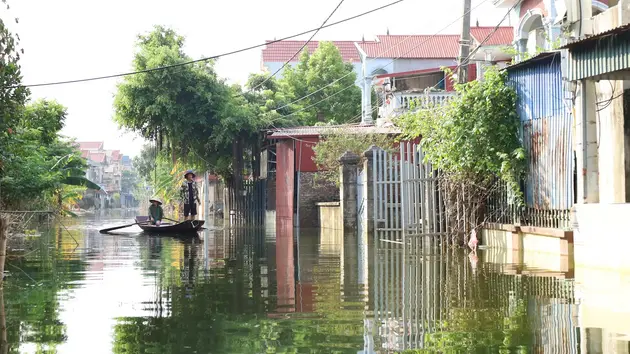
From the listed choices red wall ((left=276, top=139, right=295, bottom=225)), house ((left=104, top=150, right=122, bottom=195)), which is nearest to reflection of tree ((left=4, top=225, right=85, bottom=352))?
red wall ((left=276, top=139, right=295, bottom=225))

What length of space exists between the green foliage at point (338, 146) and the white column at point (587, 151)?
55.5 ft

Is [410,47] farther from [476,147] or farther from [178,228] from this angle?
[476,147]

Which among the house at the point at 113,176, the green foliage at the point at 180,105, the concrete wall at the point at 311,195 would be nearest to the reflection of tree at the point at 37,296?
the concrete wall at the point at 311,195

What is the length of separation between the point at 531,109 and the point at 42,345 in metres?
11.9

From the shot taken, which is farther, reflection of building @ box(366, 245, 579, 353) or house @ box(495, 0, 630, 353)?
house @ box(495, 0, 630, 353)

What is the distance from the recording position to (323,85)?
176 ft

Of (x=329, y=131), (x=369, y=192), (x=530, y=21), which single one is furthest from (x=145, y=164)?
(x=369, y=192)

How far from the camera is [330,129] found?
33750 millimetres

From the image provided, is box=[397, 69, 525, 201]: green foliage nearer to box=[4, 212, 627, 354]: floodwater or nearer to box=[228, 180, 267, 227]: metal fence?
box=[4, 212, 627, 354]: floodwater

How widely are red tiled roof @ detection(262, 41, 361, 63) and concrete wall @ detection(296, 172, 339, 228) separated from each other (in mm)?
30682

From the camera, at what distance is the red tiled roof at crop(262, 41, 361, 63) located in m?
66.4

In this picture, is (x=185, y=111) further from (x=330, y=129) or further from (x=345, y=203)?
(x=345, y=203)

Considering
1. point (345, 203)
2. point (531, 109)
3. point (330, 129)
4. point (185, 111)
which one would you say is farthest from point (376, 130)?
point (531, 109)

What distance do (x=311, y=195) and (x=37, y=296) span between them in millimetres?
25573
